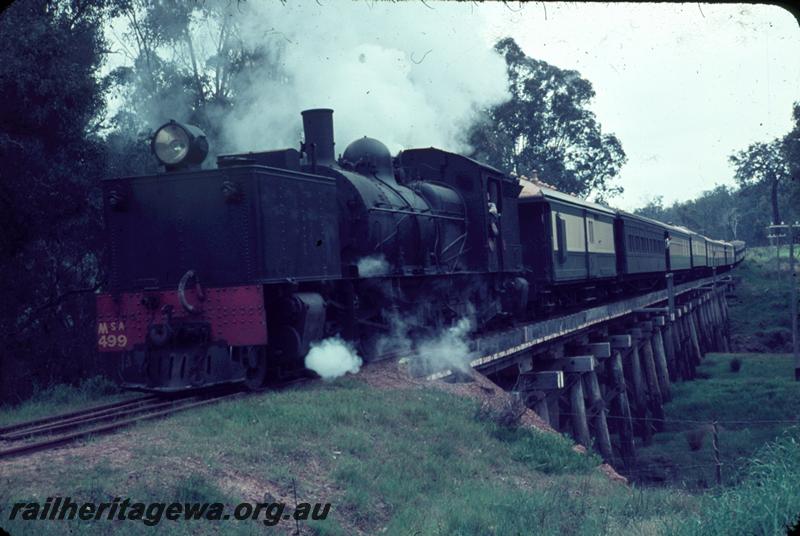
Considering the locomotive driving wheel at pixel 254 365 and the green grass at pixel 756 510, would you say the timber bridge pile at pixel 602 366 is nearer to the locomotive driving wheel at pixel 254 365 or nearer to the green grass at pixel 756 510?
the locomotive driving wheel at pixel 254 365

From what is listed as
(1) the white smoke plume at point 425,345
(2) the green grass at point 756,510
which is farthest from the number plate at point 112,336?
(2) the green grass at point 756,510

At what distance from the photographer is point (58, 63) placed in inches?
593

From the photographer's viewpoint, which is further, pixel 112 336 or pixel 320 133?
pixel 320 133

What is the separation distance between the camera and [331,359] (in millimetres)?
10891

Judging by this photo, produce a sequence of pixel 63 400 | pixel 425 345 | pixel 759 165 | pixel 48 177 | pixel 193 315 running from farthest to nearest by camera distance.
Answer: pixel 759 165, pixel 48 177, pixel 425 345, pixel 63 400, pixel 193 315

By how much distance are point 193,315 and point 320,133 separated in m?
3.81

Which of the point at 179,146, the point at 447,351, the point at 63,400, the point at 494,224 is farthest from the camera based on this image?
the point at 494,224

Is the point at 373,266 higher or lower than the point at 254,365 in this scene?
higher

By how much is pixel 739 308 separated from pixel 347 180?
5131 cm

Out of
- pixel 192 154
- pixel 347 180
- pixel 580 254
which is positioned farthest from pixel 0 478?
pixel 580 254

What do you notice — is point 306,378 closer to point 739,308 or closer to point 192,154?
point 192,154

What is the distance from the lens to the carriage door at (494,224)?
52.3ft

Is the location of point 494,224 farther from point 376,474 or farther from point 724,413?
point 724,413

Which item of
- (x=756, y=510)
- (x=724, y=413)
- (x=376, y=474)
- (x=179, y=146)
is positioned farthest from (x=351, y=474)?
(x=724, y=413)
